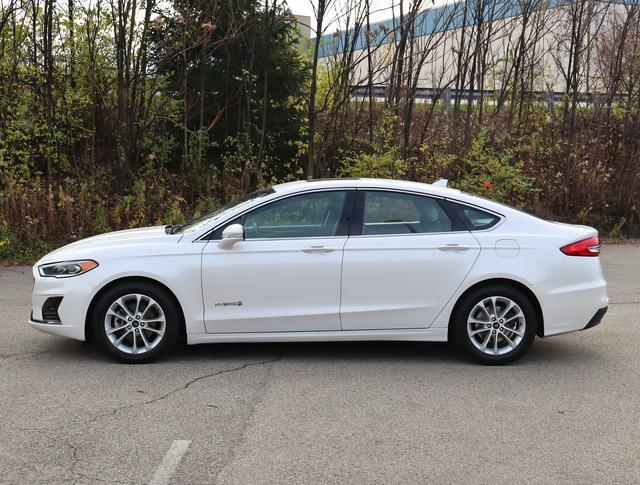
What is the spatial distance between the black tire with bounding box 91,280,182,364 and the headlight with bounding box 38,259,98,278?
260mm

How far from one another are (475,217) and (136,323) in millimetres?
2998

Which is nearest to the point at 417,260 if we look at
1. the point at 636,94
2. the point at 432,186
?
the point at 432,186

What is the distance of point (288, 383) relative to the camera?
5941mm

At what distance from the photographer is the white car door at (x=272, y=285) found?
6.36 metres

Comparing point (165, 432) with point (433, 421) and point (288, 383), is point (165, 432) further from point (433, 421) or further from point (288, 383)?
point (433, 421)

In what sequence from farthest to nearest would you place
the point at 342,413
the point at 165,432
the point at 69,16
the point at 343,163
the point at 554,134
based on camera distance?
the point at 554,134
the point at 343,163
the point at 69,16
the point at 342,413
the point at 165,432

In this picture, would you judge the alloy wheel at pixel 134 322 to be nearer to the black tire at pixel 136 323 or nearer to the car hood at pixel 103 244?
the black tire at pixel 136 323

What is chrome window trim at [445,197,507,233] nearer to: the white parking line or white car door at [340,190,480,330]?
white car door at [340,190,480,330]

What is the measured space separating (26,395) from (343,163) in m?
10.7

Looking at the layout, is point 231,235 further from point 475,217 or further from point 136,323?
point 475,217

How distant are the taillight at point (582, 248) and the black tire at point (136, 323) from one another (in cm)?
331

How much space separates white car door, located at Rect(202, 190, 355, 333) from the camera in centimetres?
636

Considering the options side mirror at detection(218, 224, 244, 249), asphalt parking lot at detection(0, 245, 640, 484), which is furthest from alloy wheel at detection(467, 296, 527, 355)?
side mirror at detection(218, 224, 244, 249)

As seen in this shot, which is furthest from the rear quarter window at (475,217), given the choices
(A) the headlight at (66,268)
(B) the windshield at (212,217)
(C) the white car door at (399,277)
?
(A) the headlight at (66,268)
